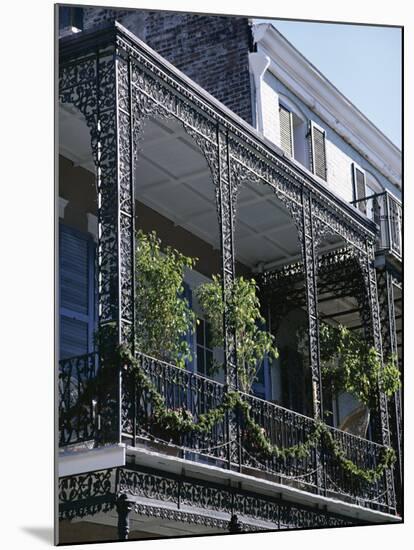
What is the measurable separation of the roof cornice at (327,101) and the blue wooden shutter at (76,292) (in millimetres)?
3163

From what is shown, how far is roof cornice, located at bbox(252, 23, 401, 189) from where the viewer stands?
453 inches

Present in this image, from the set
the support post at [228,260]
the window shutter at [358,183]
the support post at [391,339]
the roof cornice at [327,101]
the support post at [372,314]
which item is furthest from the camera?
the window shutter at [358,183]

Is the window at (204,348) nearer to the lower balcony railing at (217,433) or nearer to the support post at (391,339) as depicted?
the lower balcony railing at (217,433)

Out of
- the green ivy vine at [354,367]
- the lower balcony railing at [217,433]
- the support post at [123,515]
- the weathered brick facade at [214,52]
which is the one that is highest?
the weathered brick facade at [214,52]

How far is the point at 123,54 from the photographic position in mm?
8820

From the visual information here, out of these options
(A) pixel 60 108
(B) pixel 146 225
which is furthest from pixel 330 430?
(A) pixel 60 108

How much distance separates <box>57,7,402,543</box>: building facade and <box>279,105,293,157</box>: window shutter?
0.02 metres

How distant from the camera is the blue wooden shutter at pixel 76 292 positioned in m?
8.32

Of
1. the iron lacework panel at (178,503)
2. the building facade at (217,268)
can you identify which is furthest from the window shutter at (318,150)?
the iron lacework panel at (178,503)

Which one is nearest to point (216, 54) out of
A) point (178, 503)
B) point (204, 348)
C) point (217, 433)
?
point (204, 348)

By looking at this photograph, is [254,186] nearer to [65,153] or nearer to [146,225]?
[146,225]

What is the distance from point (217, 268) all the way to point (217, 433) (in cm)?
190

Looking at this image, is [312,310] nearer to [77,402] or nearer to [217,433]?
[217,433]
